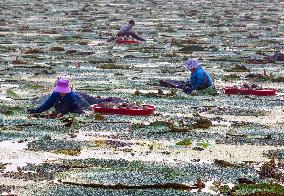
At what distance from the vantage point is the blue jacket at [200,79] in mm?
18594

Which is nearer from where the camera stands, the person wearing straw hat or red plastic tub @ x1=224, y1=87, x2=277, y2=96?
the person wearing straw hat

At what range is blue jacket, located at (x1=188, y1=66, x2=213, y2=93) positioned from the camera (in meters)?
18.6

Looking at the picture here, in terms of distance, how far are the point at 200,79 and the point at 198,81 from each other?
15 cm

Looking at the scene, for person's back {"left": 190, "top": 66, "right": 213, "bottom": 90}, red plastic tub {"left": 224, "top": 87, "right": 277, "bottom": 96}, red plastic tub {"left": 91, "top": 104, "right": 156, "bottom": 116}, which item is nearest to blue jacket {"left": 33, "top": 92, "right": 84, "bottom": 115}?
red plastic tub {"left": 91, "top": 104, "right": 156, "bottom": 116}

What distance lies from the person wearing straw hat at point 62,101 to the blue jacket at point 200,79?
12.6 feet

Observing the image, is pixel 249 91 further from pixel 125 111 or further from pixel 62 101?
pixel 62 101

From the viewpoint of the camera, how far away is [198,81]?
18812 mm

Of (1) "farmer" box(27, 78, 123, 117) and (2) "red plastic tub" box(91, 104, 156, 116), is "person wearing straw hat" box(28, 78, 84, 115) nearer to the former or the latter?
(1) "farmer" box(27, 78, 123, 117)

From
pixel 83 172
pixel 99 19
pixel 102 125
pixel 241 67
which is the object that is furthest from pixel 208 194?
pixel 99 19

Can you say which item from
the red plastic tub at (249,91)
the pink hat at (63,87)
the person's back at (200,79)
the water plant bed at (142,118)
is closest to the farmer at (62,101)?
the pink hat at (63,87)

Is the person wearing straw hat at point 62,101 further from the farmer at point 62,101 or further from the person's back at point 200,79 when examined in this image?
the person's back at point 200,79

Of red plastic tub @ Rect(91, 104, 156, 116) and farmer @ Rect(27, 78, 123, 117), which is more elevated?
farmer @ Rect(27, 78, 123, 117)

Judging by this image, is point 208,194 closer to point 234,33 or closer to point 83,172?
point 83,172

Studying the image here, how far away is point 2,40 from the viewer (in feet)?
104
